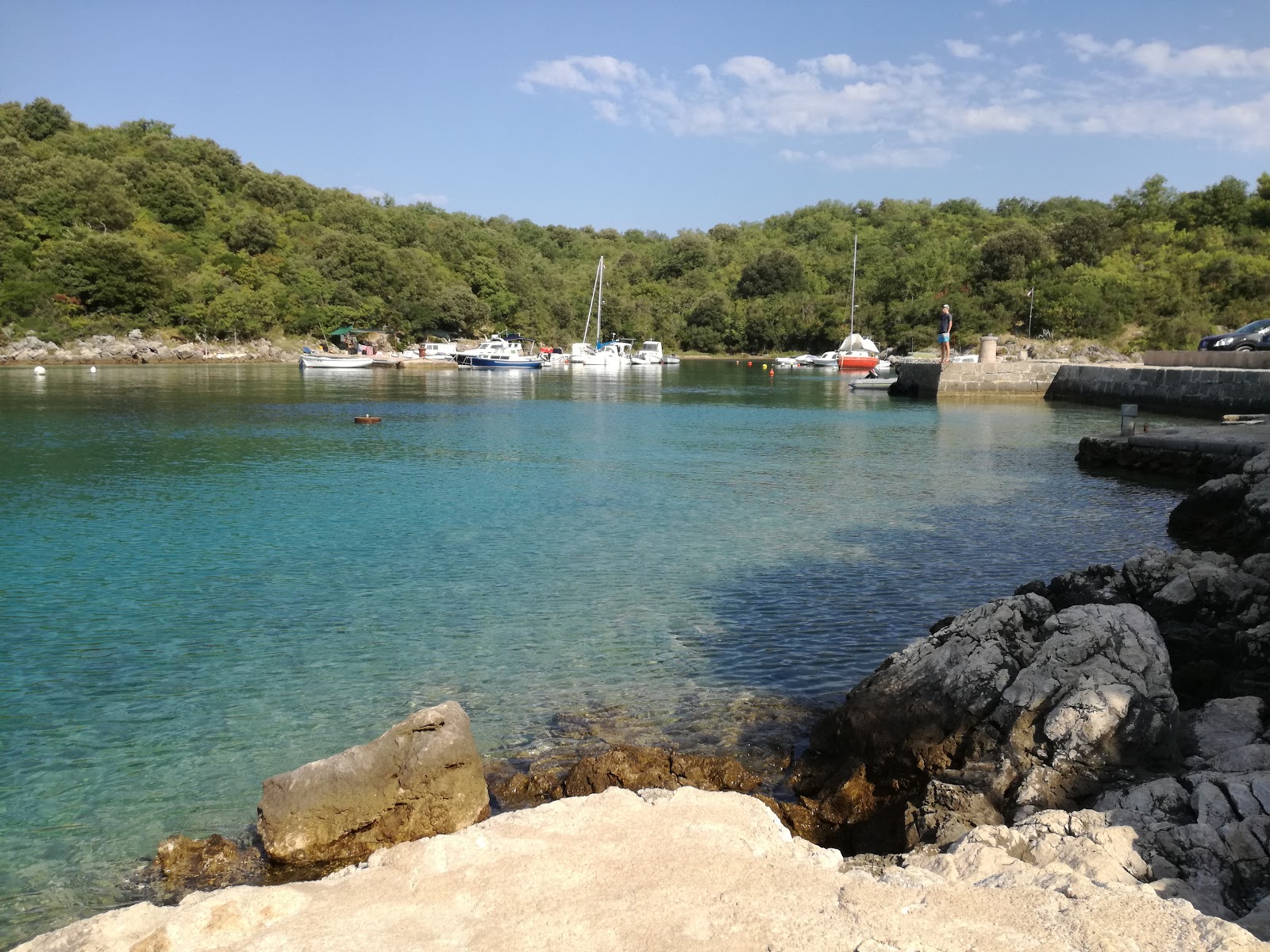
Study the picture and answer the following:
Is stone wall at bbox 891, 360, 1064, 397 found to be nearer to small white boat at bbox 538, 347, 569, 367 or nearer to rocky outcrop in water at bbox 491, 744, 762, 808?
rocky outcrop in water at bbox 491, 744, 762, 808

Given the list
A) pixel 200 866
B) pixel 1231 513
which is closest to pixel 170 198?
pixel 1231 513

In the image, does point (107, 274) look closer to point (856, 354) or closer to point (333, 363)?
point (333, 363)

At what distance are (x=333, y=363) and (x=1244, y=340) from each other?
60.7m

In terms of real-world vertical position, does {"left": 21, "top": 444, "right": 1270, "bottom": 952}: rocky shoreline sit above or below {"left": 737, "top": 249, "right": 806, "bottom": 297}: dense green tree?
below

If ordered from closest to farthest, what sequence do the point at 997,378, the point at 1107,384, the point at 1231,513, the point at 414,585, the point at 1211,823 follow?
the point at 1211,823
the point at 414,585
the point at 1231,513
the point at 1107,384
the point at 997,378

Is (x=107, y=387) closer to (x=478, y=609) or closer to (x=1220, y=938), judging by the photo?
(x=478, y=609)

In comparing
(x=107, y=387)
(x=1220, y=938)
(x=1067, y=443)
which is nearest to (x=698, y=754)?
(x=1220, y=938)

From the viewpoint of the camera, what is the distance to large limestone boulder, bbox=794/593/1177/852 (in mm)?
5113

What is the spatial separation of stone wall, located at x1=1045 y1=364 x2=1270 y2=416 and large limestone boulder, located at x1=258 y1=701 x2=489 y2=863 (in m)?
29.7

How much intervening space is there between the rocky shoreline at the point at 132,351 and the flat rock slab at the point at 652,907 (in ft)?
248

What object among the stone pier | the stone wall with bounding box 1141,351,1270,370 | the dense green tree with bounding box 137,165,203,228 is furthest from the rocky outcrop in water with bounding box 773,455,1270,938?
the dense green tree with bounding box 137,165,203,228

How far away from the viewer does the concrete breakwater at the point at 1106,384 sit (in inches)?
1150

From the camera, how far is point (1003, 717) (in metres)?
5.55

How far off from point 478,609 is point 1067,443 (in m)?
21.5
